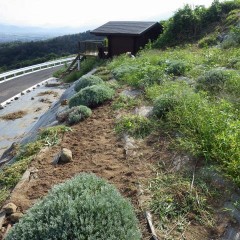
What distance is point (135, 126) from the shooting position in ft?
20.2

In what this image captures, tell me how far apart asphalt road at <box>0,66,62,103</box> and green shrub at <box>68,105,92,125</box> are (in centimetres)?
1074

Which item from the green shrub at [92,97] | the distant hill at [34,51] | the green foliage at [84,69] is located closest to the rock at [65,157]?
the green shrub at [92,97]

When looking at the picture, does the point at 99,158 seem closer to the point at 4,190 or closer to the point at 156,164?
the point at 156,164

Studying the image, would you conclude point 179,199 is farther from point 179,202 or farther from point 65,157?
point 65,157

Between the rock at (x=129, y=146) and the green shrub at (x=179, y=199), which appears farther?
the rock at (x=129, y=146)

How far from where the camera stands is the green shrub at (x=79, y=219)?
2709 millimetres

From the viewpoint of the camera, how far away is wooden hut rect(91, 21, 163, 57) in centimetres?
2089

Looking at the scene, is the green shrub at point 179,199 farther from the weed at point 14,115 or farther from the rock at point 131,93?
the weed at point 14,115

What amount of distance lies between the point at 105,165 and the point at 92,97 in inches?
143

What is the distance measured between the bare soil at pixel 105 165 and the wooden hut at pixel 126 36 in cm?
1538

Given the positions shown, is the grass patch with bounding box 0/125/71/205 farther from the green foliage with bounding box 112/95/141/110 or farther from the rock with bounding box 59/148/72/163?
the green foliage with bounding box 112/95/141/110

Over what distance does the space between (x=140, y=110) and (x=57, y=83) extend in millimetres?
14935

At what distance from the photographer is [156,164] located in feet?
15.5

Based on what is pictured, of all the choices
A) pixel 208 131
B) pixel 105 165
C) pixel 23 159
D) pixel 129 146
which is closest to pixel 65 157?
pixel 105 165
